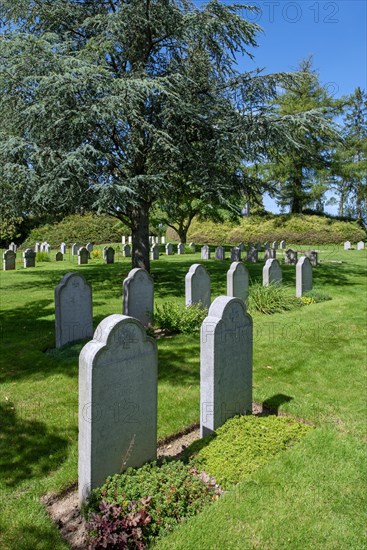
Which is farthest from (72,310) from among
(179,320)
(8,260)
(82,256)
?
(82,256)

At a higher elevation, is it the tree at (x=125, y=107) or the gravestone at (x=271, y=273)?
the tree at (x=125, y=107)

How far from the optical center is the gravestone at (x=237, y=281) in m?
10.6

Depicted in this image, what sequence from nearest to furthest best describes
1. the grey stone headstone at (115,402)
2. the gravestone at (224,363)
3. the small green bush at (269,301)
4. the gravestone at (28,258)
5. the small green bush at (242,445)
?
the grey stone headstone at (115,402)
the small green bush at (242,445)
the gravestone at (224,363)
the small green bush at (269,301)
the gravestone at (28,258)

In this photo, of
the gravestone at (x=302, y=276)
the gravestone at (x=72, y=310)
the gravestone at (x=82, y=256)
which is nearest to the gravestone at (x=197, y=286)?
the gravestone at (x=72, y=310)

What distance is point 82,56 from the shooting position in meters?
12.9

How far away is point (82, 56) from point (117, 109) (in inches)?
101

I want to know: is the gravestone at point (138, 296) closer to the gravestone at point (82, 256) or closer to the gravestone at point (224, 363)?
the gravestone at point (224, 363)

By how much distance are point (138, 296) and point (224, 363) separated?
464cm

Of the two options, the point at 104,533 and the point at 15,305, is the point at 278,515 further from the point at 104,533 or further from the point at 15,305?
the point at 15,305

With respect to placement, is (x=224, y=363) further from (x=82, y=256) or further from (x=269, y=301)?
(x=82, y=256)

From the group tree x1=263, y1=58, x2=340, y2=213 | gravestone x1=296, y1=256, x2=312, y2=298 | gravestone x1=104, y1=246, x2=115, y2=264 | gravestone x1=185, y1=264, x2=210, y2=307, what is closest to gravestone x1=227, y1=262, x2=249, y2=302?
gravestone x1=185, y1=264, x2=210, y2=307

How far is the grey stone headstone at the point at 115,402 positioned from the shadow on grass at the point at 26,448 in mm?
740

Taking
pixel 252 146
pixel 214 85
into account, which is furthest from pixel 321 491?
pixel 214 85

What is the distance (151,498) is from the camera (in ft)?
10.5
